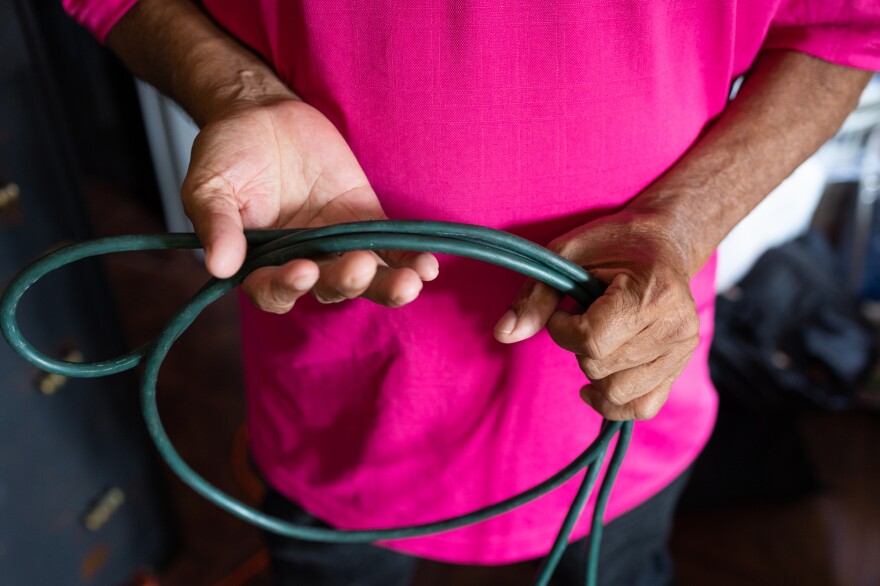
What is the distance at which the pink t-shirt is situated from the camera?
526mm

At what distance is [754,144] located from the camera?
61 cm

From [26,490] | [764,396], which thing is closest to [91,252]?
[26,490]

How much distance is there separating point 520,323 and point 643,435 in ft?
0.84

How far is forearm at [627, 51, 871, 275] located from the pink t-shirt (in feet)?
0.06

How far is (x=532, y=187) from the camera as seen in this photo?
1.85ft

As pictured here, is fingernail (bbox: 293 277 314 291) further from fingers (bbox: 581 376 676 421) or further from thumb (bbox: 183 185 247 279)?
fingers (bbox: 581 376 676 421)

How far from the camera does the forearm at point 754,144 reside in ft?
1.92

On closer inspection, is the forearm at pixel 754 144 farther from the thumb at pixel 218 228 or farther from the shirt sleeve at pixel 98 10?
the shirt sleeve at pixel 98 10

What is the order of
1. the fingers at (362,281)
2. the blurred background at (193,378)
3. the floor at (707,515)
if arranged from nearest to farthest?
the fingers at (362,281), the blurred background at (193,378), the floor at (707,515)

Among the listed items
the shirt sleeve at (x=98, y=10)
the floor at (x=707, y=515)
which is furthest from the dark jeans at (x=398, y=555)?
the floor at (x=707, y=515)

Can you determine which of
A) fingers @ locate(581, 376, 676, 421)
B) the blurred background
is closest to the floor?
the blurred background

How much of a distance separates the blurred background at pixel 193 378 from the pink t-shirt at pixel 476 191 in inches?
15.4

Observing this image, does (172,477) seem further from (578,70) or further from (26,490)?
(578,70)

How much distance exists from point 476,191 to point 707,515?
3.91ft
